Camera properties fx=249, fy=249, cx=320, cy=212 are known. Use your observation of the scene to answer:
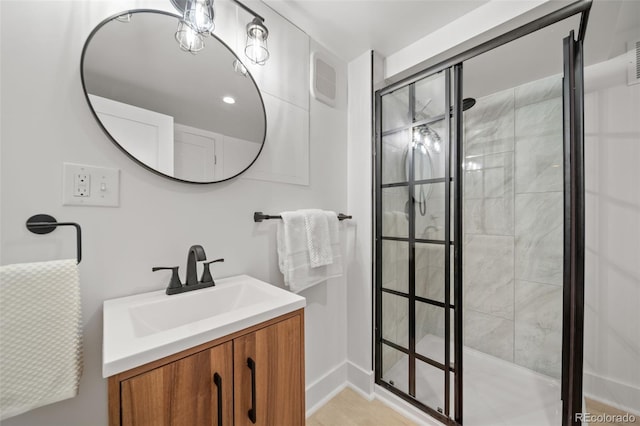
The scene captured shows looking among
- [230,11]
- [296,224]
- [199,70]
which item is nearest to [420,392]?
[296,224]

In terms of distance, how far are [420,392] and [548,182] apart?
1.50 meters

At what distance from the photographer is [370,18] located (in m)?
1.43

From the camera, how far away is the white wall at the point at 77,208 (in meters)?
0.73

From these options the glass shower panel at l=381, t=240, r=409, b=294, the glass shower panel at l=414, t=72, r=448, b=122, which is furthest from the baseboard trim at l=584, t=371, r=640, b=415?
the glass shower panel at l=414, t=72, r=448, b=122

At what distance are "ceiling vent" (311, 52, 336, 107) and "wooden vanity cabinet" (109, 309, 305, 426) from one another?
53.3 inches

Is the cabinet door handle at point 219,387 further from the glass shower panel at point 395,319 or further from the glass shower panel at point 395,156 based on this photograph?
the glass shower panel at point 395,156

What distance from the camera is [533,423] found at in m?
1.40

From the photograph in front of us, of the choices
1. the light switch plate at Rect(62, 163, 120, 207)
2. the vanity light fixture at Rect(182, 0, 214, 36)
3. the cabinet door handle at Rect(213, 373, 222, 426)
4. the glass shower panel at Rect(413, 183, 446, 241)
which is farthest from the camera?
the glass shower panel at Rect(413, 183, 446, 241)

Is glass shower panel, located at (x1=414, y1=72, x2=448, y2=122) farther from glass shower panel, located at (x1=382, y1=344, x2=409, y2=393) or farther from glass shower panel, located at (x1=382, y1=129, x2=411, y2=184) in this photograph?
glass shower panel, located at (x1=382, y1=344, x2=409, y2=393)

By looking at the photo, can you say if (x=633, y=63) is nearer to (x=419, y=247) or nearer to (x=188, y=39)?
(x=419, y=247)

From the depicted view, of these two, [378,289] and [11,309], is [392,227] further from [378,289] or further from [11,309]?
[11,309]

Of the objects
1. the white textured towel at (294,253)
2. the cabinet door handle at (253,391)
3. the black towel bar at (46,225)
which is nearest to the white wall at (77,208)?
the black towel bar at (46,225)

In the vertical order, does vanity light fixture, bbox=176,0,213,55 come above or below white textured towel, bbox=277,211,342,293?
above

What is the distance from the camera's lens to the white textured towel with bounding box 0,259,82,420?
58cm
